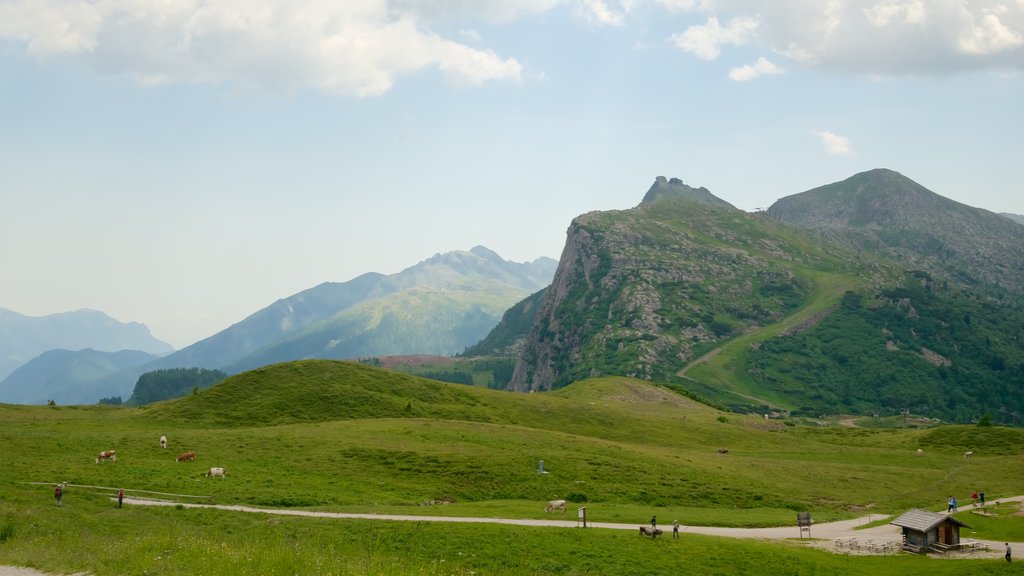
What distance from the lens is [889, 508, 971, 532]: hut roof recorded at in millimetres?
59750

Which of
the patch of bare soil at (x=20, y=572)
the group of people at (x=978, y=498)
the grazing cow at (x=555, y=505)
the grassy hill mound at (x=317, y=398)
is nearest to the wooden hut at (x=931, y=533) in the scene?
the group of people at (x=978, y=498)

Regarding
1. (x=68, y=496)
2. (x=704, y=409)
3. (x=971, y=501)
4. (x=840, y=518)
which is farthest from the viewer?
(x=704, y=409)

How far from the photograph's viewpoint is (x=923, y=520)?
60906 millimetres

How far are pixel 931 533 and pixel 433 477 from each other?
45.6 meters

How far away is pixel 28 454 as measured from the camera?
7388 cm

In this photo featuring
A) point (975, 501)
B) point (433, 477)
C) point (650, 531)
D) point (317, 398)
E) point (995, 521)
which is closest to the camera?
point (650, 531)

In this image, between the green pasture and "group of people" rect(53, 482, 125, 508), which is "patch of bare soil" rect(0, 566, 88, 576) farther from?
the green pasture

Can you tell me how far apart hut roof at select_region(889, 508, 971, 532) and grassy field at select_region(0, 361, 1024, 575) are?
14.2 ft

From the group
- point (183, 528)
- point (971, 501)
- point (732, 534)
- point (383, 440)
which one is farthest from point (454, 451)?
point (971, 501)

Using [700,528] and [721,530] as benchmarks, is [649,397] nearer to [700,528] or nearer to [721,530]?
[700,528]

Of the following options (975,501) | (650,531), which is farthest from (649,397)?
(650,531)

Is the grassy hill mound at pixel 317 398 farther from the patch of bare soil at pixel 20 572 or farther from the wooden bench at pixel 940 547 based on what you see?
the patch of bare soil at pixel 20 572

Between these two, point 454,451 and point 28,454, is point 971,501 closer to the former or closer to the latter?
point 454,451

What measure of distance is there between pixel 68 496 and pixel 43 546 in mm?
20287
